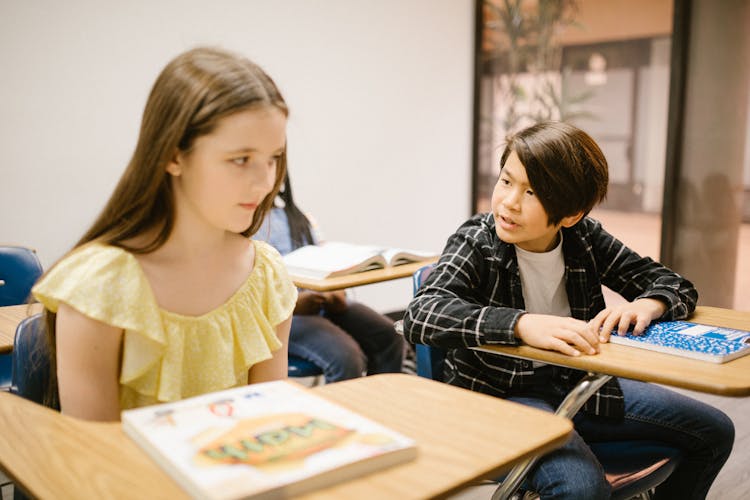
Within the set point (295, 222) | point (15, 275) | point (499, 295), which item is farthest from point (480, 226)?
point (15, 275)

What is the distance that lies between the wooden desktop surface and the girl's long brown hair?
66 cm

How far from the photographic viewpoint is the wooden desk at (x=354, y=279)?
7.22 ft

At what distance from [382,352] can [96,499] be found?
2.00 meters

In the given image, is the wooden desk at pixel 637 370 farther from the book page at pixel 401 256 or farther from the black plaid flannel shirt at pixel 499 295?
the book page at pixel 401 256

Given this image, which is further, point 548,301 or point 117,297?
point 548,301

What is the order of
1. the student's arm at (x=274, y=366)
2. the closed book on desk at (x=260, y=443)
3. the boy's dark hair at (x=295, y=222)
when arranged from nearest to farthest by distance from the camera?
the closed book on desk at (x=260, y=443), the student's arm at (x=274, y=366), the boy's dark hair at (x=295, y=222)

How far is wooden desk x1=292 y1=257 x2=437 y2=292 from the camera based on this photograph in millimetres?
2199

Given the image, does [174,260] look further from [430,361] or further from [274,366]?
[430,361]

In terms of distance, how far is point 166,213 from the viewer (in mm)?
1141

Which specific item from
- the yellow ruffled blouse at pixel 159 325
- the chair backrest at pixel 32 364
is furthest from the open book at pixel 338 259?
the chair backrest at pixel 32 364

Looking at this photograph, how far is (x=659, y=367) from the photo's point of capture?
1.22 metres

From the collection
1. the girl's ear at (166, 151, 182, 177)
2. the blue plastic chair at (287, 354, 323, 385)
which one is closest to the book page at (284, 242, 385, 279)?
the blue plastic chair at (287, 354, 323, 385)

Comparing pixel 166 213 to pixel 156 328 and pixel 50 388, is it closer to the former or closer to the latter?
pixel 156 328

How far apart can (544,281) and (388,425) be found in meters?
0.95
